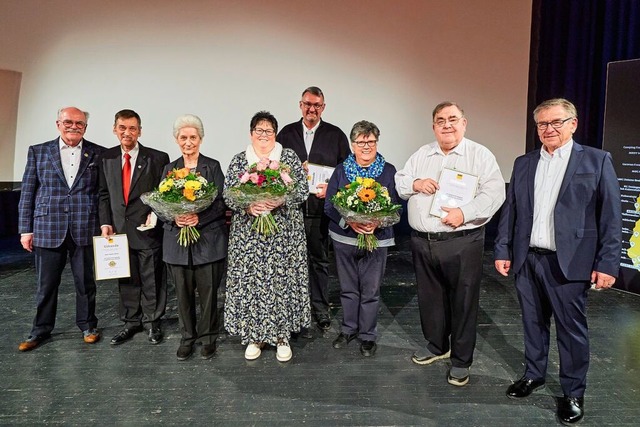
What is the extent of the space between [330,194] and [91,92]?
3.90 meters

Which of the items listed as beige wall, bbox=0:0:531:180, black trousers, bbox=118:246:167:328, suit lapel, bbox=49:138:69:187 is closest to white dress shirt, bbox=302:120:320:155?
black trousers, bbox=118:246:167:328

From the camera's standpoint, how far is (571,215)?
7.11ft

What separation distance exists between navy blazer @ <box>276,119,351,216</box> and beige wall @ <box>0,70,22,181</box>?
3735 millimetres

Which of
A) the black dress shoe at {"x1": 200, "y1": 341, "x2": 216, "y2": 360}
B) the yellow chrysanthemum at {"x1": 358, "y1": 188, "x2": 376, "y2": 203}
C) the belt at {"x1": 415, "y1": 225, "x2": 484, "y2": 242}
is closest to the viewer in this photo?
the belt at {"x1": 415, "y1": 225, "x2": 484, "y2": 242}

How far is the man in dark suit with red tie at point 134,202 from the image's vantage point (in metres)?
3.02

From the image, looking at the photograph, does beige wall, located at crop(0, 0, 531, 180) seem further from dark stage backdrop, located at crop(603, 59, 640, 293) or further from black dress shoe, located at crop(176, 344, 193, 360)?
black dress shoe, located at crop(176, 344, 193, 360)

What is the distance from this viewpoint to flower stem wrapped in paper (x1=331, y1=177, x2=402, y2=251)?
8.52 ft

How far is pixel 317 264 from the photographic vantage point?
138 inches

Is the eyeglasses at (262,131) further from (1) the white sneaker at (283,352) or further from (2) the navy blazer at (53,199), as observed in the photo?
(1) the white sneaker at (283,352)

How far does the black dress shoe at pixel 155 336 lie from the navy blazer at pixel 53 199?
31.1 inches

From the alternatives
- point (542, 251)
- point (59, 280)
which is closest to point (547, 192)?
point (542, 251)

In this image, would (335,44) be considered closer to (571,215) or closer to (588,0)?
(588,0)

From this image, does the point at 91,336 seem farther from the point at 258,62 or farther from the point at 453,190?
the point at 258,62

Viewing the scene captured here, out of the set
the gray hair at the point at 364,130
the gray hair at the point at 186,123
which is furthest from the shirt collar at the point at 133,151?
the gray hair at the point at 364,130
